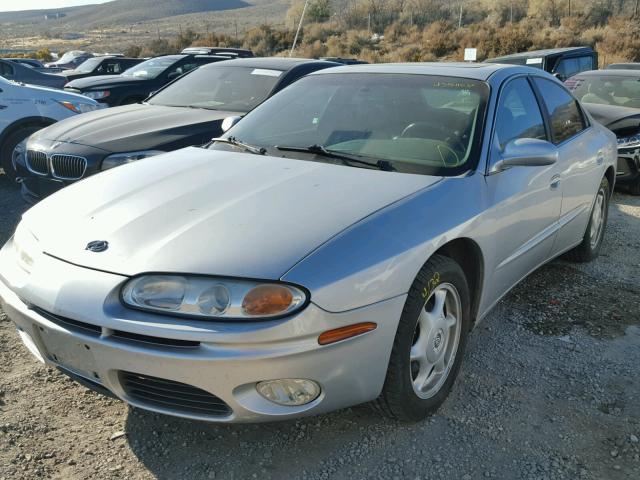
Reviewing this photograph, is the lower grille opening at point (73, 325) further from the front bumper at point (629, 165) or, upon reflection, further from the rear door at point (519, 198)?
the front bumper at point (629, 165)

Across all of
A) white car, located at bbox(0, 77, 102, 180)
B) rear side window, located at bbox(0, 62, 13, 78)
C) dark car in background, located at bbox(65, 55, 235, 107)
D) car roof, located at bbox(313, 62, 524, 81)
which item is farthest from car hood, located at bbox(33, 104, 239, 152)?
rear side window, located at bbox(0, 62, 13, 78)

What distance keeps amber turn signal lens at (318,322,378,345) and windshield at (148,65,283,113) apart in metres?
4.15

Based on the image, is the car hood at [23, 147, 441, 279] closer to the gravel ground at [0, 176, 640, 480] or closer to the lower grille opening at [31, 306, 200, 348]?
the lower grille opening at [31, 306, 200, 348]

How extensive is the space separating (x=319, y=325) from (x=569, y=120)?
288cm

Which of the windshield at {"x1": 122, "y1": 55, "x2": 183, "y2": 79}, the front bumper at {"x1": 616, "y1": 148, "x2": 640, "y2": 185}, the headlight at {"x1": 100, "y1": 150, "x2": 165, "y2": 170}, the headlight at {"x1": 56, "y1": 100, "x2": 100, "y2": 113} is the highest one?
the headlight at {"x1": 100, "y1": 150, "x2": 165, "y2": 170}

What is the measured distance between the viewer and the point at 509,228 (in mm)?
3127

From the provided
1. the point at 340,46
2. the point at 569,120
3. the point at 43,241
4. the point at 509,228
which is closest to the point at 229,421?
the point at 43,241

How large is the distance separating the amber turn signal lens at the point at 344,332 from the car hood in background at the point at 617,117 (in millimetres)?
5962

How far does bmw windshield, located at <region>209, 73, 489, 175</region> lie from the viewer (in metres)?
3.04

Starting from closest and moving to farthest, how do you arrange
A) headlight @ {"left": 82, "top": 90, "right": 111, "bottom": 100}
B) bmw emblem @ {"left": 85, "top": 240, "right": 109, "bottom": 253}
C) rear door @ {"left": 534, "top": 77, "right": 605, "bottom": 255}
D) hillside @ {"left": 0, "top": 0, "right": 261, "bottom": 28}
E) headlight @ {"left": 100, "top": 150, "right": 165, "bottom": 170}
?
1. bmw emblem @ {"left": 85, "top": 240, "right": 109, "bottom": 253}
2. rear door @ {"left": 534, "top": 77, "right": 605, "bottom": 255}
3. headlight @ {"left": 100, "top": 150, "right": 165, "bottom": 170}
4. headlight @ {"left": 82, "top": 90, "right": 111, "bottom": 100}
5. hillside @ {"left": 0, "top": 0, "right": 261, "bottom": 28}

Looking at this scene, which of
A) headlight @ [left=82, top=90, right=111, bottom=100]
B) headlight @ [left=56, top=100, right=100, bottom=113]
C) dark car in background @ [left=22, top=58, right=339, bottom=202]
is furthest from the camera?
headlight @ [left=82, top=90, right=111, bottom=100]

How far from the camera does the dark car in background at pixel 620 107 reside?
694 centimetres

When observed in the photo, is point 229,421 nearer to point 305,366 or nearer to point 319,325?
point 305,366

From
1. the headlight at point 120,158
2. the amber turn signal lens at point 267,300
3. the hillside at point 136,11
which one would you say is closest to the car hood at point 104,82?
the headlight at point 120,158
